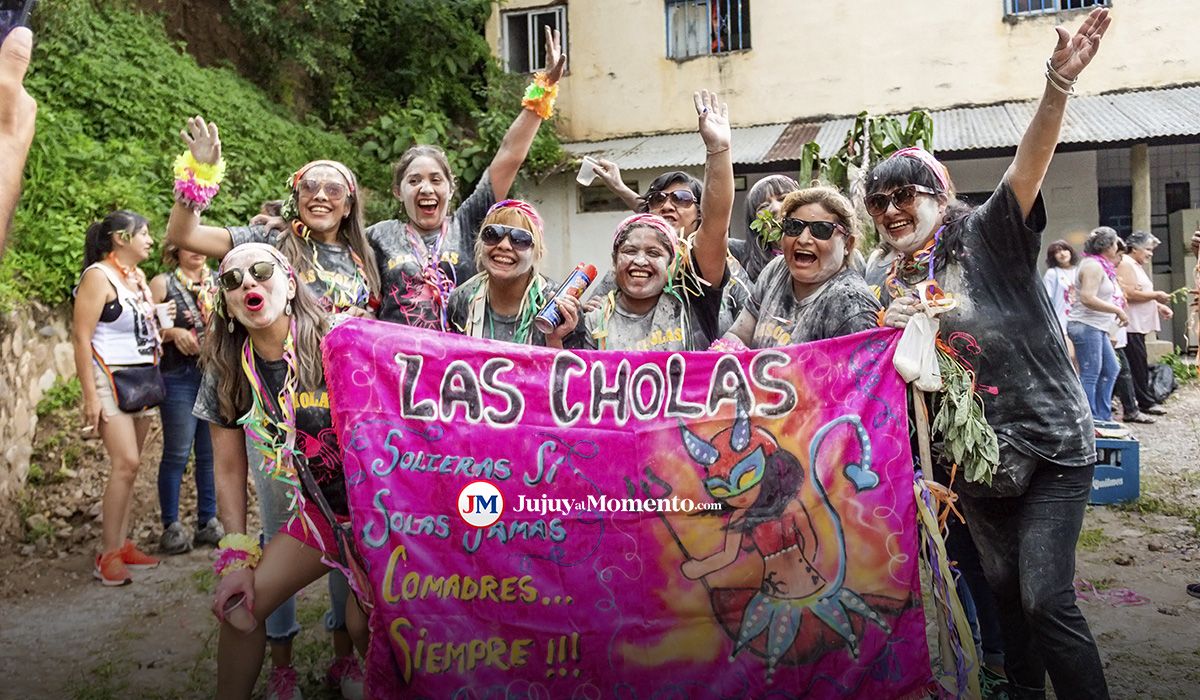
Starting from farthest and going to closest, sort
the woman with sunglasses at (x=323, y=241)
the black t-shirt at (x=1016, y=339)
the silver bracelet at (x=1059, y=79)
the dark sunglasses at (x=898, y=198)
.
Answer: the woman with sunglasses at (x=323, y=241)
the dark sunglasses at (x=898, y=198)
the black t-shirt at (x=1016, y=339)
the silver bracelet at (x=1059, y=79)

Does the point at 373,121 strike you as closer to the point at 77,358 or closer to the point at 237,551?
the point at 77,358

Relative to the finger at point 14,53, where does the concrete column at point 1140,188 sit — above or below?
above

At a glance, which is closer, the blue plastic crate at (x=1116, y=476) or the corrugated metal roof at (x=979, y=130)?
the blue plastic crate at (x=1116, y=476)

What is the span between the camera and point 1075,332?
8.58 meters

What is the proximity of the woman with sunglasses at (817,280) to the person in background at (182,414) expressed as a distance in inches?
155

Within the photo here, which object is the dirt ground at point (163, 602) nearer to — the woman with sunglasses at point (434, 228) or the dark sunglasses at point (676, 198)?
the woman with sunglasses at point (434, 228)

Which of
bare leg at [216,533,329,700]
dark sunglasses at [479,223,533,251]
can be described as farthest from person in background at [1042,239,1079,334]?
bare leg at [216,533,329,700]

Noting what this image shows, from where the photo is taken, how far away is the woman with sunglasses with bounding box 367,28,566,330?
405 cm

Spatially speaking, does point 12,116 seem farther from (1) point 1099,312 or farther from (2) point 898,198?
(1) point 1099,312

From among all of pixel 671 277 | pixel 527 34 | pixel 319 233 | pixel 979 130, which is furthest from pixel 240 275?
pixel 527 34

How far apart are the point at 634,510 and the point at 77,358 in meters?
3.80

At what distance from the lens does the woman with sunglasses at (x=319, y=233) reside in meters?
3.90

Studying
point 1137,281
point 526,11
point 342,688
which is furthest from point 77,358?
point 526,11

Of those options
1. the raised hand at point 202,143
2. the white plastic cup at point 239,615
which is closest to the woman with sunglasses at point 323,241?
the raised hand at point 202,143
